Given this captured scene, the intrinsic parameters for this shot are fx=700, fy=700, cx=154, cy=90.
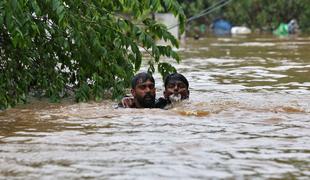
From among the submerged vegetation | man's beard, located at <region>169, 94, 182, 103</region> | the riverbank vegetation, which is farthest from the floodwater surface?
the riverbank vegetation

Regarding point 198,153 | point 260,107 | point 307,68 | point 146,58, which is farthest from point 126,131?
point 146,58

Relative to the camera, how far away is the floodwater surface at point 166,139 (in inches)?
176

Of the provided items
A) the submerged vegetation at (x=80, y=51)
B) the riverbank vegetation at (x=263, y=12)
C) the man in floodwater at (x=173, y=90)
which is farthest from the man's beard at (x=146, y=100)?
the riverbank vegetation at (x=263, y=12)

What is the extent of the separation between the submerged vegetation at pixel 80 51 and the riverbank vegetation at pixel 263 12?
3094cm

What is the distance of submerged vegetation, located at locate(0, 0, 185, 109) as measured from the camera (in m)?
8.23

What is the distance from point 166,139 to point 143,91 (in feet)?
9.19

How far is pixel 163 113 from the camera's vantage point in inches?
298

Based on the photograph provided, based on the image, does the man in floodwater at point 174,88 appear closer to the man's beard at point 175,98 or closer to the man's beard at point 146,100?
the man's beard at point 175,98

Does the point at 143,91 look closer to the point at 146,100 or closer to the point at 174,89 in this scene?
the point at 146,100

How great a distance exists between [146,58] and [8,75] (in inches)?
390

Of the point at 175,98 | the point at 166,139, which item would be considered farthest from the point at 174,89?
the point at 166,139

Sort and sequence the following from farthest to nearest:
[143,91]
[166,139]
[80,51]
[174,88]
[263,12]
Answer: [263,12] → [174,88] → [80,51] → [143,91] → [166,139]

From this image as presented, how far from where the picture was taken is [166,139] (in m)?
5.69

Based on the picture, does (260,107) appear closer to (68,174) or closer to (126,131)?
(126,131)
